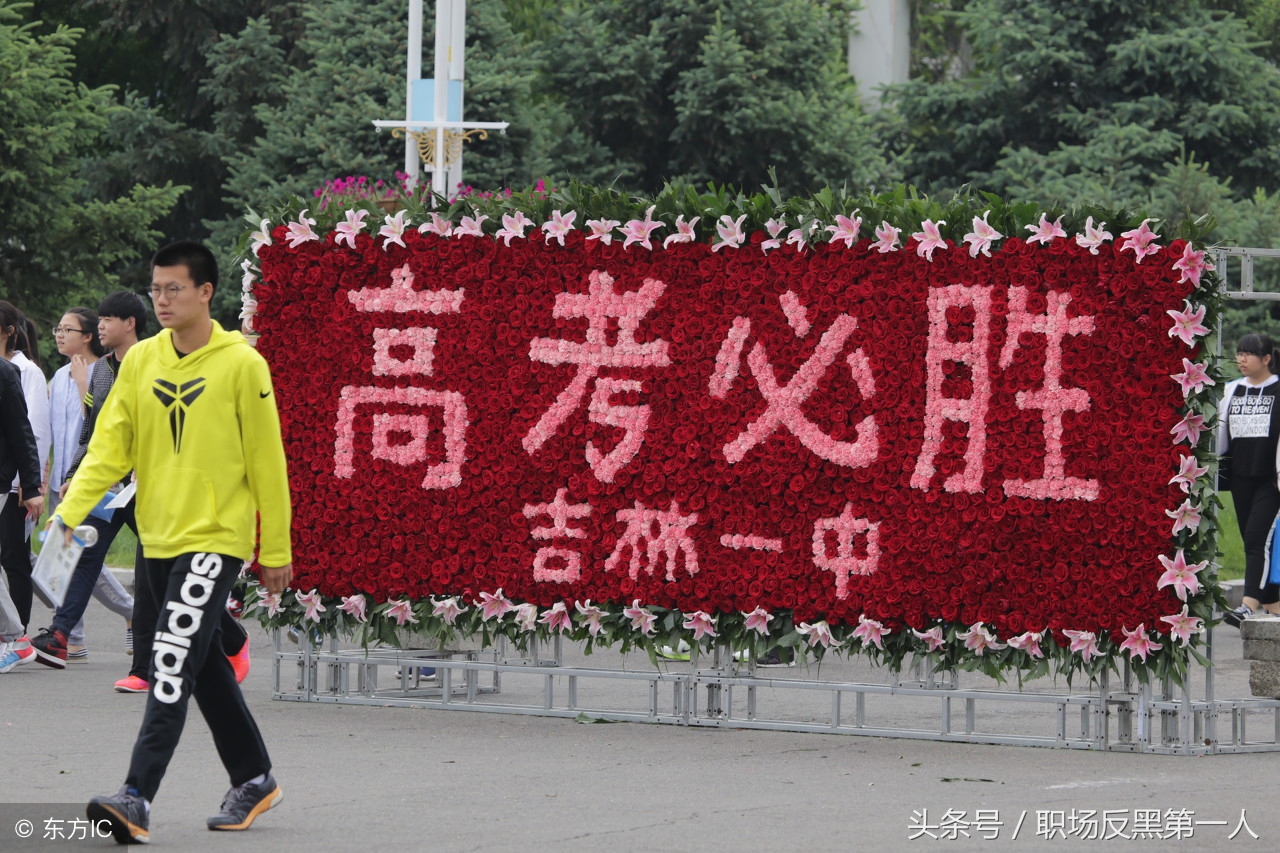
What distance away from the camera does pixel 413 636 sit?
10984 mm

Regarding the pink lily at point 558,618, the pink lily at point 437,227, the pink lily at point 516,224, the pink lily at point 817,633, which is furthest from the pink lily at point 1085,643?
the pink lily at point 437,227

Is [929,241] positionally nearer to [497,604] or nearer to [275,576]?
[497,604]

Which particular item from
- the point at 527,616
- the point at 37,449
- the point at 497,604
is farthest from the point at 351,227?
the point at 37,449

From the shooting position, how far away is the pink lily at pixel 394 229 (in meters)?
9.89

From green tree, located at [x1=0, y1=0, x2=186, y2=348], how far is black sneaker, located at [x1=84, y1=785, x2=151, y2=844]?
1992cm

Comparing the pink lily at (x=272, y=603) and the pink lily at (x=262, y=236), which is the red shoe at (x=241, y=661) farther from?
the pink lily at (x=262, y=236)

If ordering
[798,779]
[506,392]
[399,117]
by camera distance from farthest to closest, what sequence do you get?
[399,117] → [506,392] → [798,779]

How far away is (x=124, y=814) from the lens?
20.6 ft

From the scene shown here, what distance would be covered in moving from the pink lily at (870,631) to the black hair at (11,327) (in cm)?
514

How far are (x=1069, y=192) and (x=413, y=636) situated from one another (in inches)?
879

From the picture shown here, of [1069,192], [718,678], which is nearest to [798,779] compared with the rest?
[718,678]

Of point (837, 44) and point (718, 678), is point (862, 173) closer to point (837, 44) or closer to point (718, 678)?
point (837, 44)

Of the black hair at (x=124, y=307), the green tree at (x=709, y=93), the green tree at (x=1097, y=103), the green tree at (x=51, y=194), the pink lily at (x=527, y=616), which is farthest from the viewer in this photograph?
the green tree at (x=1097, y=103)

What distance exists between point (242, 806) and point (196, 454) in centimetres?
114
